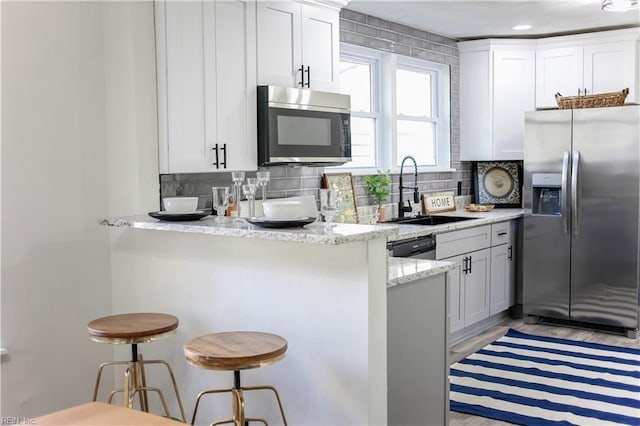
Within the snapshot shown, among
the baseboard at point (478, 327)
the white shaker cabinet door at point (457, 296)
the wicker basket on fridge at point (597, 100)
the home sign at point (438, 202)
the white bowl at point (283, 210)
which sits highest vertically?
the wicker basket on fridge at point (597, 100)

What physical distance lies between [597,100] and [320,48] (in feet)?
7.74

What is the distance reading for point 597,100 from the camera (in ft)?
16.7

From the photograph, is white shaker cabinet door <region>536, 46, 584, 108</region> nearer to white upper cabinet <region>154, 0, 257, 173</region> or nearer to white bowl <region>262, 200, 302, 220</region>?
white upper cabinet <region>154, 0, 257, 173</region>

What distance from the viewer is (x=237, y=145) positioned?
11.7 feet

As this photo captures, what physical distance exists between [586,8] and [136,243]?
367cm

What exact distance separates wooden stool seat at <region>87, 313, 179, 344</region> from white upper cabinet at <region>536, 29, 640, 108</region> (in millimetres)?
4334

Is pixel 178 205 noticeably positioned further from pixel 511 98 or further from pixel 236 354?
pixel 511 98

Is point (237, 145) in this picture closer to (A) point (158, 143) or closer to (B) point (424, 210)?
(A) point (158, 143)

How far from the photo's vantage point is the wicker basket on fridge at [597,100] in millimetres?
5027

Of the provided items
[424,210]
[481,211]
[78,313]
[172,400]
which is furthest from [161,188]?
[481,211]

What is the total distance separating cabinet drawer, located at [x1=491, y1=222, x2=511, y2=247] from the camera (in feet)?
17.3

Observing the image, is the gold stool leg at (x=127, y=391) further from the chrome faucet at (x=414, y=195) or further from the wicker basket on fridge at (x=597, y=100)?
the wicker basket on fridge at (x=597, y=100)

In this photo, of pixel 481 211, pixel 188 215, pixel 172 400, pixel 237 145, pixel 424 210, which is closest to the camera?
pixel 188 215

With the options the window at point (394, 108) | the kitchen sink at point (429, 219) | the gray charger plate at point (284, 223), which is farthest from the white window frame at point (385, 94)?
the gray charger plate at point (284, 223)
